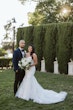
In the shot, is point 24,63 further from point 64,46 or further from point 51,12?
point 51,12

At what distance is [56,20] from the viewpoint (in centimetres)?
4066

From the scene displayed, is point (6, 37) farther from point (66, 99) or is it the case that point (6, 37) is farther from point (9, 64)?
point (66, 99)

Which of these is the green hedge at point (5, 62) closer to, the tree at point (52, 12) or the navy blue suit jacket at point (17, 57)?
the tree at point (52, 12)

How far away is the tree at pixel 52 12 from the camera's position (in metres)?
40.0

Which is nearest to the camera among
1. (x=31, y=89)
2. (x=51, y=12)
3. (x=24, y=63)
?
(x=24, y=63)

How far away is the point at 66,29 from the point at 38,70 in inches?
177

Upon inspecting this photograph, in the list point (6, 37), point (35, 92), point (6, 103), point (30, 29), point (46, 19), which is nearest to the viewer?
point (6, 103)

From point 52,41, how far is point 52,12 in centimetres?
1784

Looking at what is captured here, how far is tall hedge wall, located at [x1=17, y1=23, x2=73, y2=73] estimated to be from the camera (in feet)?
72.4

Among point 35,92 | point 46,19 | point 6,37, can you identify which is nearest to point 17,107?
point 35,92

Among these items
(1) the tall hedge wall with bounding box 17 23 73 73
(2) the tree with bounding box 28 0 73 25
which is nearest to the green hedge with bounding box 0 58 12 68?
(2) the tree with bounding box 28 0 73 25

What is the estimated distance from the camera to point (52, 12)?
4103cm

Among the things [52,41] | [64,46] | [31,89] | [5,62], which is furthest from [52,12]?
[31,89]

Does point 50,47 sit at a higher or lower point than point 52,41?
lower
